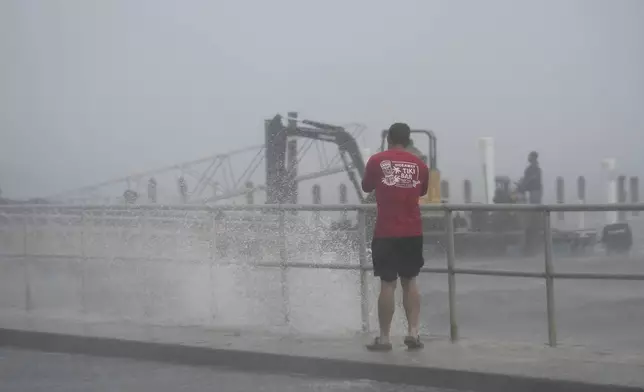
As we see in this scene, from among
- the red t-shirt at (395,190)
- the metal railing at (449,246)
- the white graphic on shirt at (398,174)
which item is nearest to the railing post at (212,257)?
the metal railing at (449,246)

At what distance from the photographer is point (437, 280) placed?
9.43 meters

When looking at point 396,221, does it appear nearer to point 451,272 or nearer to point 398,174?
point 398,174

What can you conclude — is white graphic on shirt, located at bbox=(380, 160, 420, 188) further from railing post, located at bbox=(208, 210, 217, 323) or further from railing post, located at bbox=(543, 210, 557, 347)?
railing post, located at bbox=(208, 210, 217, 323)

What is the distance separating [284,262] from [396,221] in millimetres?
1753

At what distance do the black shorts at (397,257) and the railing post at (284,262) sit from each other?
156 centimetres

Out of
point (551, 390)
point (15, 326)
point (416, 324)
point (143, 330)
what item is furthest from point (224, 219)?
point (551, 390)

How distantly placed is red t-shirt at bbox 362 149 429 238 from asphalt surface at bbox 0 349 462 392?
106cm

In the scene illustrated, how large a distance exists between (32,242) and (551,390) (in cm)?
639

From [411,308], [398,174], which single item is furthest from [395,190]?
[411,308]

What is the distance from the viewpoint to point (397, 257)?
6117mm

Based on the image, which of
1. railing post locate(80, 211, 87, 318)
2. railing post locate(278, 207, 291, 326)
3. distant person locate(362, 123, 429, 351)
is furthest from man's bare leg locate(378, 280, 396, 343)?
railing post locate(80, 211, 87, 318)

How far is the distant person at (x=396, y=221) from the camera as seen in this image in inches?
239

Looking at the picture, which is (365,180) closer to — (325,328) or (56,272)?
(325,328)

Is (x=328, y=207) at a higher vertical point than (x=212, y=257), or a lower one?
higher
